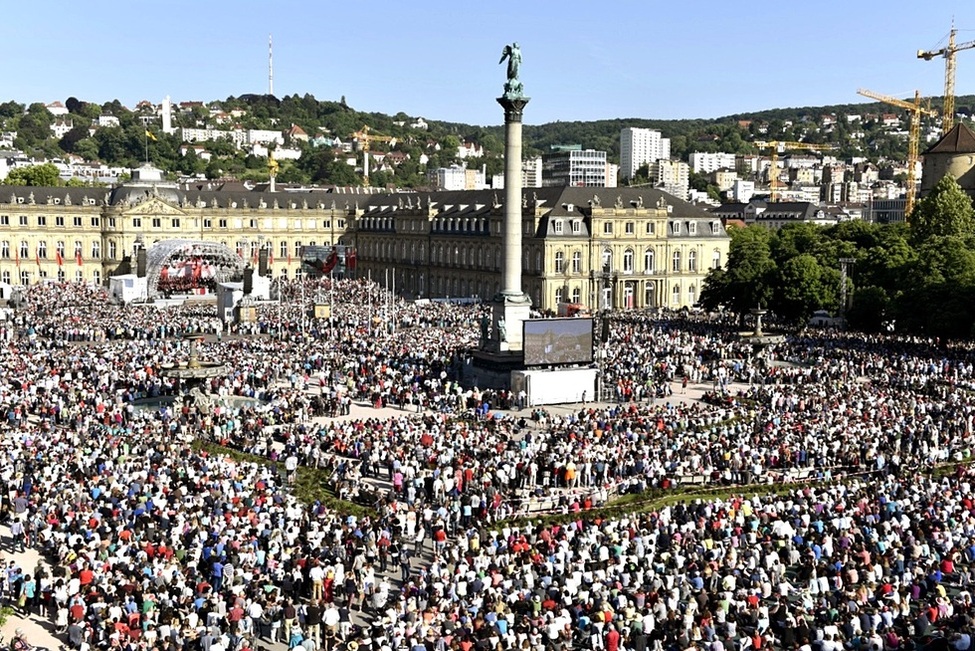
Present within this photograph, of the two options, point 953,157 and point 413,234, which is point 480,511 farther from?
point 953,157

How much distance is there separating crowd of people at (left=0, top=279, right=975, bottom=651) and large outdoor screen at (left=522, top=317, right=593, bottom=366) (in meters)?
2.37

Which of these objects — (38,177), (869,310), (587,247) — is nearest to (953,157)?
(587,247)

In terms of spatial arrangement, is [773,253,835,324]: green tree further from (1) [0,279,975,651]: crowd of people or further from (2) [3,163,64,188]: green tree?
(2) [3,163,64,188]: green tree

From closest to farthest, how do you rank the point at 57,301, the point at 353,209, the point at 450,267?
the point at 57,301
the point at 450,267
the point at 353,209

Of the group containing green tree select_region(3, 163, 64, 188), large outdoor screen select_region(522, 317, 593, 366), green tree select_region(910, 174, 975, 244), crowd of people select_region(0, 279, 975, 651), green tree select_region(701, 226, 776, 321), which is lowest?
crowd of people select_region(0, 279, 975, 651)

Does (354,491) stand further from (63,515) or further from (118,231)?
(118,231)

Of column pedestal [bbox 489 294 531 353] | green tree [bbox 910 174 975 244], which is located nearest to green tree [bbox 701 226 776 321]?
green tree [bbox 910 174 975 244]

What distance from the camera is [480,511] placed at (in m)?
31.3

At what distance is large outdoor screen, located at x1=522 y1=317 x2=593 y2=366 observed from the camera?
52.2 metres

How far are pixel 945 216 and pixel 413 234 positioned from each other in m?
56.3

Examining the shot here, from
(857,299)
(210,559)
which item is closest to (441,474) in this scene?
Answer: (210,559)

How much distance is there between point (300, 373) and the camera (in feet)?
184

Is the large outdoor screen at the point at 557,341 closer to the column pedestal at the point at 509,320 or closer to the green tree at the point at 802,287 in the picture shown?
the column pedestal at the point at 509,320

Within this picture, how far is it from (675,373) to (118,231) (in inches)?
3494
